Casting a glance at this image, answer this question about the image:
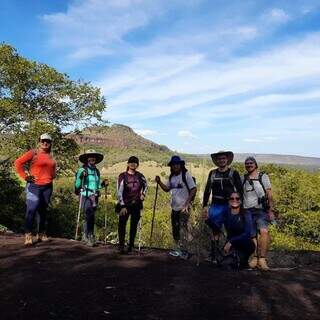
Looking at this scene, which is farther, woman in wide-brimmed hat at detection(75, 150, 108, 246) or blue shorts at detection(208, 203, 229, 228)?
woman in wide-brimmed hat at detection(75, 150, 108, 246)

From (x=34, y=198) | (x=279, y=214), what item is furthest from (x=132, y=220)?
(x=279, y=214)

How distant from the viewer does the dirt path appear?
5.93 m

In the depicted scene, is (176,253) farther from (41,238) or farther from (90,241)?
(41,238)

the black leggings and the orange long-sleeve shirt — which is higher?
the orange long-sleeve shirt

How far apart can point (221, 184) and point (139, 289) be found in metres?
2.57

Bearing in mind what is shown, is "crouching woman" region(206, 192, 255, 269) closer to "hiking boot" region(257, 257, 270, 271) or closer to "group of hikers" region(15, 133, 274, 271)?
"group of hikers" region(15, 133, 274, 271)

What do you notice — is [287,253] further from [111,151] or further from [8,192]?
[111,151]

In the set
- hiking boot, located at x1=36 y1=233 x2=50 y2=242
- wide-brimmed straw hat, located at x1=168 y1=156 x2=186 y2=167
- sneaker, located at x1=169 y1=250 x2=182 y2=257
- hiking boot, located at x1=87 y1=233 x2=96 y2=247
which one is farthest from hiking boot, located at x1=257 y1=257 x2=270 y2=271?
hiking boot, located at x1=36 y1=233 x2=50 y2=242

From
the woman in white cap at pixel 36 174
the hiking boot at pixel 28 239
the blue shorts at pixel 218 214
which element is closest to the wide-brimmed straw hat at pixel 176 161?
the blue shorts at pixel 218 214

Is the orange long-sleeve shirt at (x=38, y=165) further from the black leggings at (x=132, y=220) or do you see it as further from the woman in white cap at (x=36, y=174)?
the black leggings at (x=132, y=220)

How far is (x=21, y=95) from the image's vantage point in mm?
27078

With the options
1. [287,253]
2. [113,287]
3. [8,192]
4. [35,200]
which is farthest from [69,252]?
[8,192]

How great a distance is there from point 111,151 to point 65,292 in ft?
474

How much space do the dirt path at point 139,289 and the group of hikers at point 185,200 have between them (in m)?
0.52
